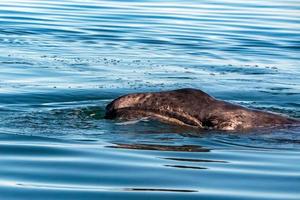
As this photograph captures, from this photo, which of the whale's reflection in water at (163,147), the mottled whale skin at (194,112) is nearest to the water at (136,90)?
the whale's reflection in water at (163,147)

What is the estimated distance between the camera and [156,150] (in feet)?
35.8

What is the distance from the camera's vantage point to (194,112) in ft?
41.4

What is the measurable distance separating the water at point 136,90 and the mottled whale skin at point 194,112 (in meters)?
0.26

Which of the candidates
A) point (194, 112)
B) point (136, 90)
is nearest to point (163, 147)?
point (194, 112)

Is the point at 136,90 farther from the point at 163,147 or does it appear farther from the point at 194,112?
the point at 163,147

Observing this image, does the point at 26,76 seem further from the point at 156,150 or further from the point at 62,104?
the point at 156,150

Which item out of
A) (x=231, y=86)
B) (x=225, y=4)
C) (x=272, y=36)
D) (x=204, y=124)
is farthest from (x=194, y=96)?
(x=225, y=4)

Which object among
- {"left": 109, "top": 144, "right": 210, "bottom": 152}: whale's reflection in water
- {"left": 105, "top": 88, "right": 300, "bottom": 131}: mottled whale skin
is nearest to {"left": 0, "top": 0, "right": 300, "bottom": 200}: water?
{"left": 109, "top": 144, "right": 210, "bottom": 152}: whale's reflection in water

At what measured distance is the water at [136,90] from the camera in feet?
30.2

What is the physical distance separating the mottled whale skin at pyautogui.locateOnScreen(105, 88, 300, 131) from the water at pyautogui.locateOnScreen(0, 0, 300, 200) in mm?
260

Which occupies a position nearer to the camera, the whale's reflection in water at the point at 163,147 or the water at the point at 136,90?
the water at the point at 136,90

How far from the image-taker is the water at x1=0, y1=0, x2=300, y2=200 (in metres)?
9.20

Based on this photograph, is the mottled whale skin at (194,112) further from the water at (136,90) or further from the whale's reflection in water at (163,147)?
the whale's reflection in water at (163,147)

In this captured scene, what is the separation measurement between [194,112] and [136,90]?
388 centimetres
